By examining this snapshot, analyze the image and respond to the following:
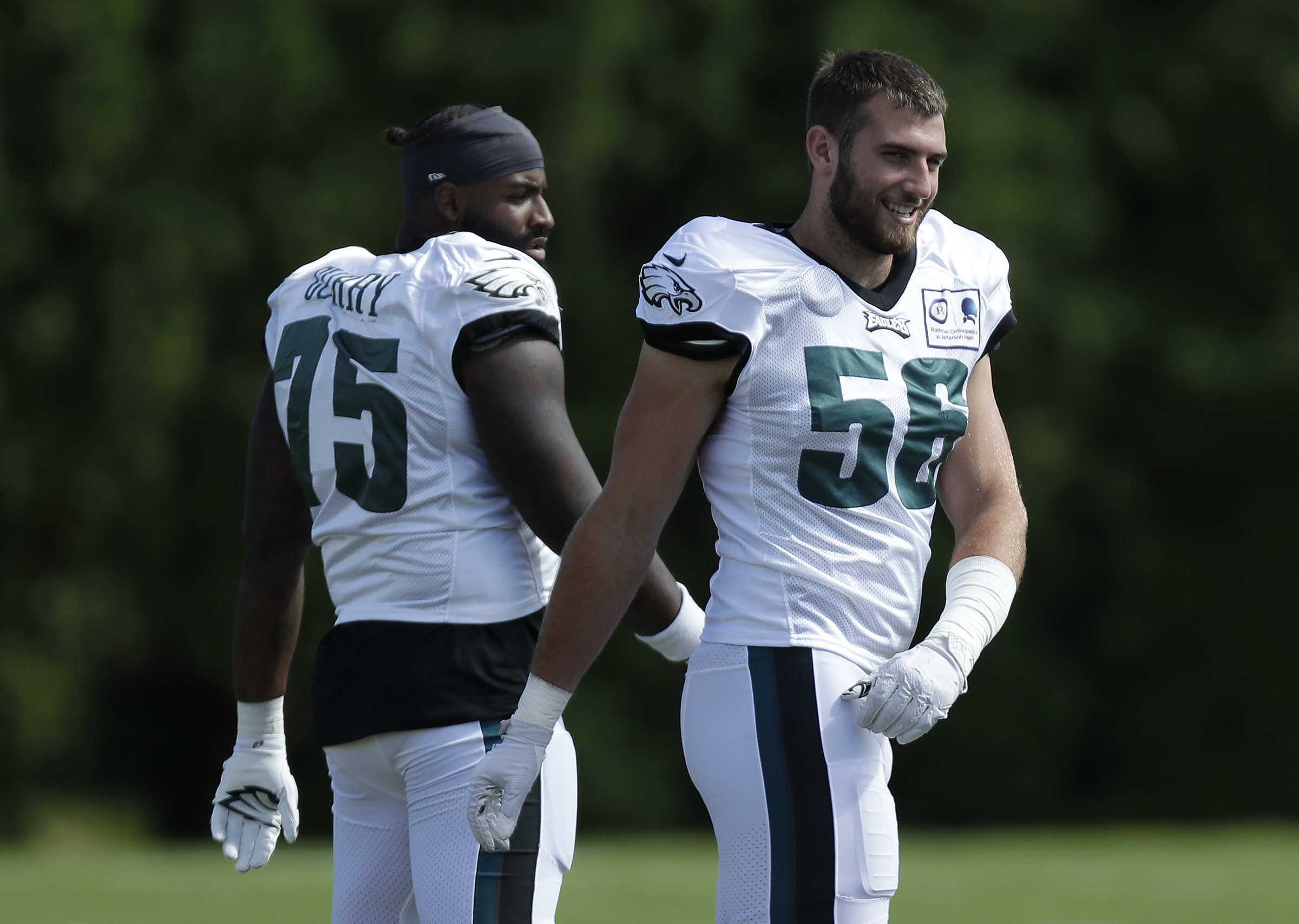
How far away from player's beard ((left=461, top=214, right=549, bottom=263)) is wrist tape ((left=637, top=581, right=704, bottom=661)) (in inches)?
27.3

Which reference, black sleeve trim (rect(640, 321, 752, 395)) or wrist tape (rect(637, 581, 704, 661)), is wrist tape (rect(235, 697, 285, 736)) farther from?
black sleeve trim (rect(640, 321, 752, 395))

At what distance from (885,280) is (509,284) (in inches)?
24.0

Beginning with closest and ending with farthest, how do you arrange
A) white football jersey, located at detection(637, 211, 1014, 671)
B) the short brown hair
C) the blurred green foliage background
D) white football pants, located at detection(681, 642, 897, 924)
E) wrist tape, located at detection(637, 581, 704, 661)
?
white football pants, located at detection(681, 642, 897, 924) < white football jersey, located at detection(637, 211, 1014, 671) < the short brown hair < wrist tape, located at detection(637, 581, 704, 661) < the blurred green foliage background

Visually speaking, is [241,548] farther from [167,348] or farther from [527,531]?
[527,531]

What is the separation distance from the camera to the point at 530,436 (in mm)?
2697

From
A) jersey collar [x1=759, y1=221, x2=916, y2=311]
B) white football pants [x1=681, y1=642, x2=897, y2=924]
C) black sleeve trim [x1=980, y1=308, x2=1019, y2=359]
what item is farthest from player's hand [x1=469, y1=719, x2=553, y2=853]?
black sleeve trim [x1=980, y1=308, x2=1019, y2=359]

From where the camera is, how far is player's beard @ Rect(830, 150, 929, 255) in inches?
101

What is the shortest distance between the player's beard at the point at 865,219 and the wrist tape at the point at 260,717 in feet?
4.66

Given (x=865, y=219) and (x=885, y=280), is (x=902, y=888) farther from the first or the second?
(x=865, y=219)

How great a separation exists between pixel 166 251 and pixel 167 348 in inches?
25.4

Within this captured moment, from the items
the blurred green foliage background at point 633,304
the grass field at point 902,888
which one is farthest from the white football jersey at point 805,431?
the blurred green foliage background at point 633,304

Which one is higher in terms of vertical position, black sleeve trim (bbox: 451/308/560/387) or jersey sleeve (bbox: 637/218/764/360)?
jersey sleeve (bbox: 637/218/764/360)

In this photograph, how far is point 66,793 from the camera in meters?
11.5

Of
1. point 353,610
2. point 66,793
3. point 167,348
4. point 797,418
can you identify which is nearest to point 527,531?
point 353,610
